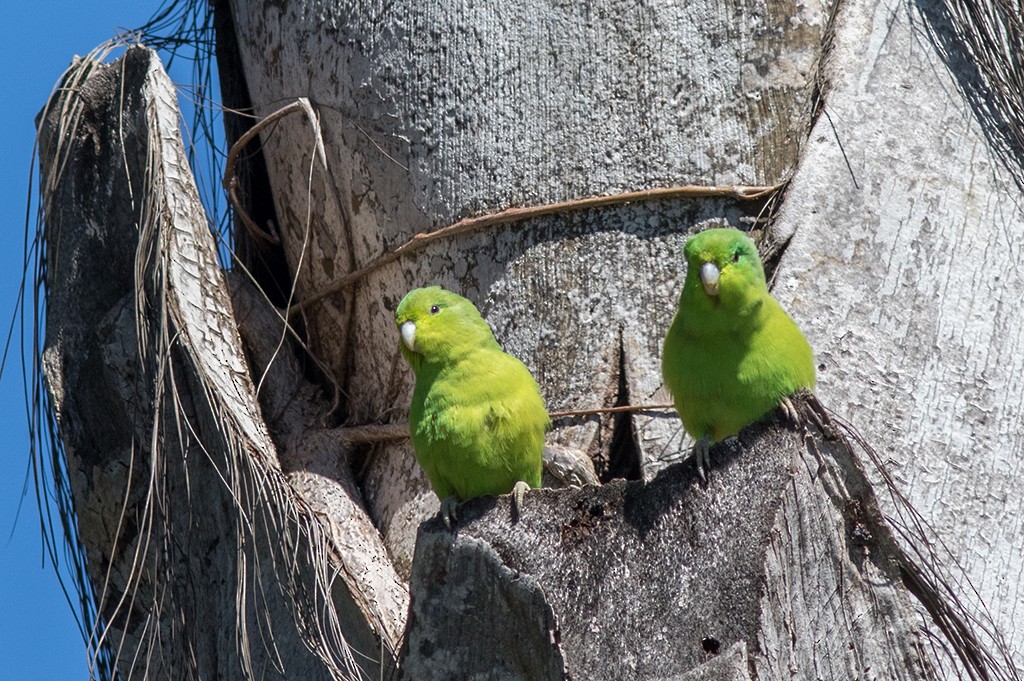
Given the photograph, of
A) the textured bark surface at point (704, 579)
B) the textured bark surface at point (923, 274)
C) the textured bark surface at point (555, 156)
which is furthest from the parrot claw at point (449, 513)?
the textured bark surface at point (923, 274)

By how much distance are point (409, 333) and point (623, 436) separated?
2.88 feet

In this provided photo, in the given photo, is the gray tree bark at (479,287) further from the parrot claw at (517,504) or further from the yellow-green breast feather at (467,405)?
the yellow-green breast feather at (467,405)

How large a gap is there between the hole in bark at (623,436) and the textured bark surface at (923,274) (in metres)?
0.64

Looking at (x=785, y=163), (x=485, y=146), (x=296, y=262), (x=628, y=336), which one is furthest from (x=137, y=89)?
(x=785, y=163)

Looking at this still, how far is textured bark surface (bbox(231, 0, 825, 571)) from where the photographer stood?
15.0ft

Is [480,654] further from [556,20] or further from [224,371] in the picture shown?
[556,20]

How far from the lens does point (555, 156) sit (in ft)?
15.6

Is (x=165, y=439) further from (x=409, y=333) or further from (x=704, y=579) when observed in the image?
(x=704, y=579)

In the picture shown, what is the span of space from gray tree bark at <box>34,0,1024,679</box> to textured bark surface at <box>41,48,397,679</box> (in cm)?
1

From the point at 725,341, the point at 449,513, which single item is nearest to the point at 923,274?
the point at 725,341

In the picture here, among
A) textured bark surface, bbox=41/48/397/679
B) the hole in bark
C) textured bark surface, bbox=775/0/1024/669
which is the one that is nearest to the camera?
textured bark surface, bbox=775/0/1024/669

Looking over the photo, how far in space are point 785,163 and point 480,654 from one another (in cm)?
222

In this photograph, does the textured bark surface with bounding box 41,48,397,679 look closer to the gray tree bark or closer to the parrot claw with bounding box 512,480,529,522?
the gray tree bark

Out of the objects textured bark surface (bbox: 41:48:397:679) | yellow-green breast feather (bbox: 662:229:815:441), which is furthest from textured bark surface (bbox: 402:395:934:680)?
textured bark surface (bbox: 41:48:397:679)
